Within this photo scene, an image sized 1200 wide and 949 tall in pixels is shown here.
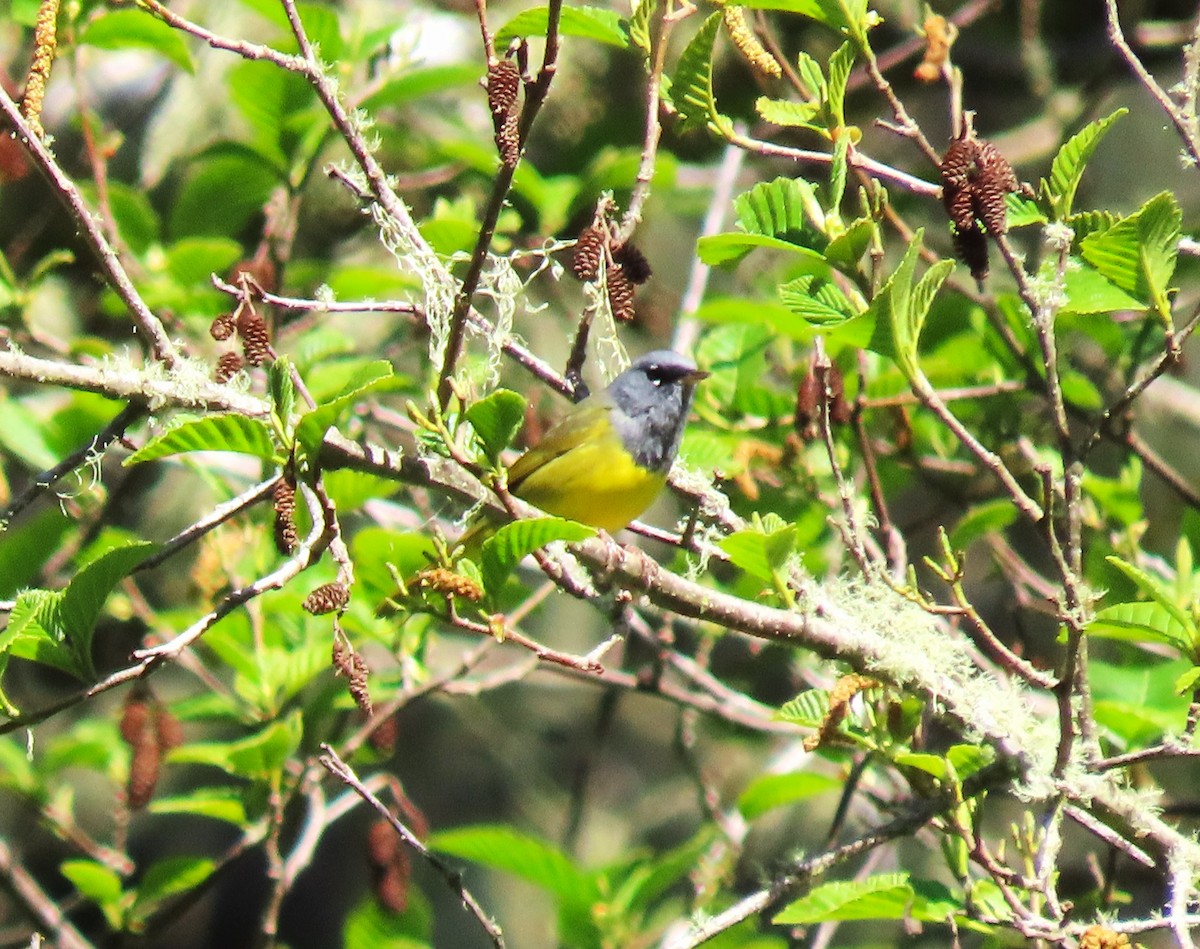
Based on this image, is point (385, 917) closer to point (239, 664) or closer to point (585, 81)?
point (239, 664)

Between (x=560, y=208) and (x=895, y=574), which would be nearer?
(x=895, y=574)

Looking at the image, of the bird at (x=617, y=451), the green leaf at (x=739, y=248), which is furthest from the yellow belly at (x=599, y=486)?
the green leaf at (x=739, y=248)

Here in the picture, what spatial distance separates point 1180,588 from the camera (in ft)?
7.42

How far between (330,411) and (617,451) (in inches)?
59.0

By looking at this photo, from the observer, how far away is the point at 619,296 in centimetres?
204

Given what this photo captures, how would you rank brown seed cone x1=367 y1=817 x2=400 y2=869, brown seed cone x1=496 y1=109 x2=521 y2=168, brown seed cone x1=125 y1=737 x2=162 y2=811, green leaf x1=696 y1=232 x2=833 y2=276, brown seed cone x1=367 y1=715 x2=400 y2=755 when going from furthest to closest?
1. brown seed cone x1=367 y1=715 x2=400 y2=755
2. brown seed cone x1=367 y1=817 x2=400 y2=869
3. brown seed cone x1=125 y1=737 x2=162 y2=811
4. green leaf x1=696 y1=232 x2=833 y2=276
5. brown seed cone x1=496 y1=109 x2=521 y2=168

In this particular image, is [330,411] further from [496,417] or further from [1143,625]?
[1143,625]

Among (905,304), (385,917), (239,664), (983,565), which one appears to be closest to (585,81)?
(983,565)

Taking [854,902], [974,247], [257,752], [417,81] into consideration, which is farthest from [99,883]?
[974,247]

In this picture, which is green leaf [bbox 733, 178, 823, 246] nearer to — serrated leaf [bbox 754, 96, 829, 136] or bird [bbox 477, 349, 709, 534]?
serrated leaf [bbox 754, 96, 829, 136]

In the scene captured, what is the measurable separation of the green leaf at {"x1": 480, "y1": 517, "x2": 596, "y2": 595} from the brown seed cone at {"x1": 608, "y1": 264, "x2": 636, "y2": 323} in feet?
1.29

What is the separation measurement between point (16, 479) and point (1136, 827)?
384cm

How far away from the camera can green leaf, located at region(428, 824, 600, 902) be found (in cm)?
284

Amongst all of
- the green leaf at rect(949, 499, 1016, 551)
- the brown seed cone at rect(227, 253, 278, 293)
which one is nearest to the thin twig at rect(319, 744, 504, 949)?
the green leaf at rect(949, 499, 1016, 551)
